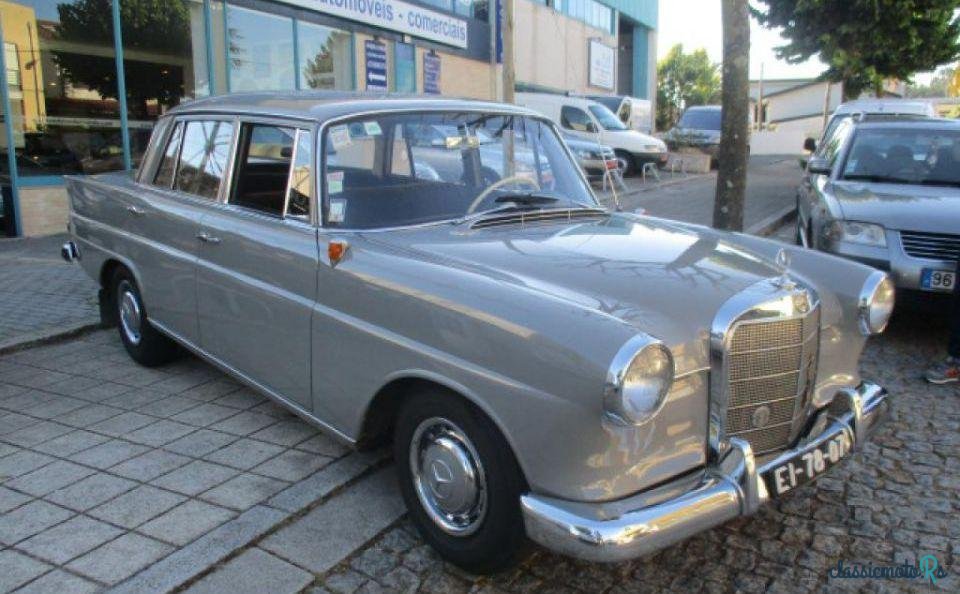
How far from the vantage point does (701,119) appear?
24.9m

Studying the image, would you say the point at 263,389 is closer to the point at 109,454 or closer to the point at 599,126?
the point at 109,454

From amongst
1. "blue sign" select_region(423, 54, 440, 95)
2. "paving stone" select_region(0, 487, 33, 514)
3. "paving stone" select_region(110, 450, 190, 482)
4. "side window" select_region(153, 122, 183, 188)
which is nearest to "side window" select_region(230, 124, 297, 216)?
"side window" select_region(153, 122, 183, 188)

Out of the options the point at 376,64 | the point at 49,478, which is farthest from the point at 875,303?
the point at 376,64

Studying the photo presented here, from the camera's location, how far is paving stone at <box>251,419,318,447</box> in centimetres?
407

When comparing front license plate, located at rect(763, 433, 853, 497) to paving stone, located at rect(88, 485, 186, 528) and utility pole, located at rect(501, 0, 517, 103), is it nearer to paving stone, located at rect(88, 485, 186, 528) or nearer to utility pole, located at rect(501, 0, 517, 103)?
paving stone, located at rect(88, 485, 186, 528)

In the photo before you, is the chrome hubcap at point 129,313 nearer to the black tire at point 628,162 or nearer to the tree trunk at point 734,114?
the tree trunk at point 734,114

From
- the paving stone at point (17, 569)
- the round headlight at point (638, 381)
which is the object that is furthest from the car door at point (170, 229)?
the round headlight at point (638, 381)

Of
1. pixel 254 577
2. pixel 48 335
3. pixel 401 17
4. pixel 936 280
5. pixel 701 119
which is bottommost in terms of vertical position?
pixel 254 577

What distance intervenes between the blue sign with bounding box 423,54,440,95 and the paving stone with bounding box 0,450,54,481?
14.2 metres

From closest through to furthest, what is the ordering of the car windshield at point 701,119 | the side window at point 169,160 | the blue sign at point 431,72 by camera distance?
the side window at point 169,160, the blue sign at point 431,72, the car windshield at point 701,119

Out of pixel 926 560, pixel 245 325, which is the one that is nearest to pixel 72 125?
pixel 245 325

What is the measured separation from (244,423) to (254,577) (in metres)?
1.53

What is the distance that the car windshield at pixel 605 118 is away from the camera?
64.4 ft

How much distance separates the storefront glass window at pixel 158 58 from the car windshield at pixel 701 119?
16874mm
